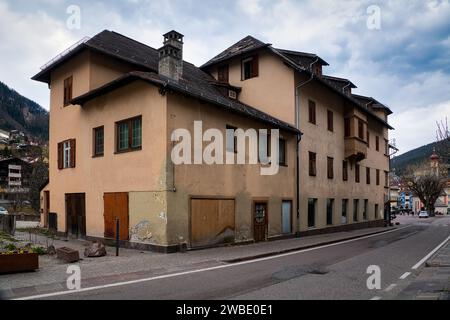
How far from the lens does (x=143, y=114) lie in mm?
14859

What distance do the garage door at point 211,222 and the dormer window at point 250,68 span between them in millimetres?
9501

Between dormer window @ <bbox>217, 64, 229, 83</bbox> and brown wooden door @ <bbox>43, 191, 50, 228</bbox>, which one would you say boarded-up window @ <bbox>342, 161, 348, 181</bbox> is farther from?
brown wooden door @ <bbox>43, 191, 50, 228</bbox>

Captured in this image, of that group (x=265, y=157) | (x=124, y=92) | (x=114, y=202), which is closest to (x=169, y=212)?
(x=114, y=202)

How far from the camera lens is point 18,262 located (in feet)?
31.3

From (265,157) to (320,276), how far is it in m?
9.81

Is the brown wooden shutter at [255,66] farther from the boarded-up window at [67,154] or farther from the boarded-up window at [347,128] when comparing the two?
the boarded-up window at [67,154]

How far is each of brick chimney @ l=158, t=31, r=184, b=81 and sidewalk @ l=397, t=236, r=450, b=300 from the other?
1149 cm

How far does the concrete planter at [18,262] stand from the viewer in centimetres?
934

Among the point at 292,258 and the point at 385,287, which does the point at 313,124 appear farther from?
the point at 385,287

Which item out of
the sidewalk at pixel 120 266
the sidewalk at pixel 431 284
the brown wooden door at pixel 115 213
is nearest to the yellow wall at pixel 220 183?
the sidewalk at pixel 120 266

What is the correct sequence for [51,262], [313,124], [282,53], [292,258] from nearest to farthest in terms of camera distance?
[51,262] < [292,258] < [282,53] < [313,124]

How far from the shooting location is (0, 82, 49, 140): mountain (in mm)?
150125

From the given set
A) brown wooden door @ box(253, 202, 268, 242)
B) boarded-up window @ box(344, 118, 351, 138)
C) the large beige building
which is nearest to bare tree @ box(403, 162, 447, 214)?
boarded-up window @ box(344, 118, 351, 138)

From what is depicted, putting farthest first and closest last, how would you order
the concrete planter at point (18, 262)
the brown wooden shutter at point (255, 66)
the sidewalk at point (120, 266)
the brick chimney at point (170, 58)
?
1. the brown wooden shutter at point (255, 66)
2. the brick chimney at point (170, 58)
3. the concrete planter at point (18, 262)
4. the sidewalk at point (120, 266)
